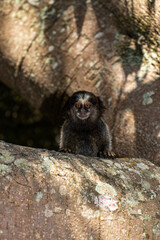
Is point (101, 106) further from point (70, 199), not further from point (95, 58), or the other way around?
point (70, 199)

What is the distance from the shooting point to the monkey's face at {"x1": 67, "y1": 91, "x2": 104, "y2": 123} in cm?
334

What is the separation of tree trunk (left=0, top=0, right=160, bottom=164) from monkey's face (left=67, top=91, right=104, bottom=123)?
0.19m

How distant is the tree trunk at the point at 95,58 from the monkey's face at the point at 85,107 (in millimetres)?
185

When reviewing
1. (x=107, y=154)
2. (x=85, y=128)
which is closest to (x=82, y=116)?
(x=85, y=128)

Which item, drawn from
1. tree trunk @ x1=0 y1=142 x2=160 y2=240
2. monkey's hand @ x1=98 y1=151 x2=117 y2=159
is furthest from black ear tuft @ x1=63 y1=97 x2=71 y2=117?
tree trunk @ x1=0 y1=142 x2=160 y2=240

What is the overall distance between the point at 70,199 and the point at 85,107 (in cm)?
147

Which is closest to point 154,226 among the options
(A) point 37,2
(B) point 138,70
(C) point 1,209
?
(C) point 1,209

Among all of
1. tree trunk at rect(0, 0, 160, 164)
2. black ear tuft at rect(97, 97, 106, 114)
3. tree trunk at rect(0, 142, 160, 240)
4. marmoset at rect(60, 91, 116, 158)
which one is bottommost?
tree trunk at rect(0, 142, 160, 240)

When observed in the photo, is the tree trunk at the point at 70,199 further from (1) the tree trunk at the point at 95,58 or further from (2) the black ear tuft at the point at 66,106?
(2) the black ear tuft at the point at 66,106

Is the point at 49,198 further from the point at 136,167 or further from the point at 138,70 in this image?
the point at 138,70

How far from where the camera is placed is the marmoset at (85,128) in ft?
11.0

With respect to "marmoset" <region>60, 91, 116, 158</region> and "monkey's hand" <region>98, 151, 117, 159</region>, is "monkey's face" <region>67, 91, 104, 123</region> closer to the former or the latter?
"marmoset" <region>60, 91, 116, 158</region>

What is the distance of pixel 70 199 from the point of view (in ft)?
6.66

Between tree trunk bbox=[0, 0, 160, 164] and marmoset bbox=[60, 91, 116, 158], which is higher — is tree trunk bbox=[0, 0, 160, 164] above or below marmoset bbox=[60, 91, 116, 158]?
above
